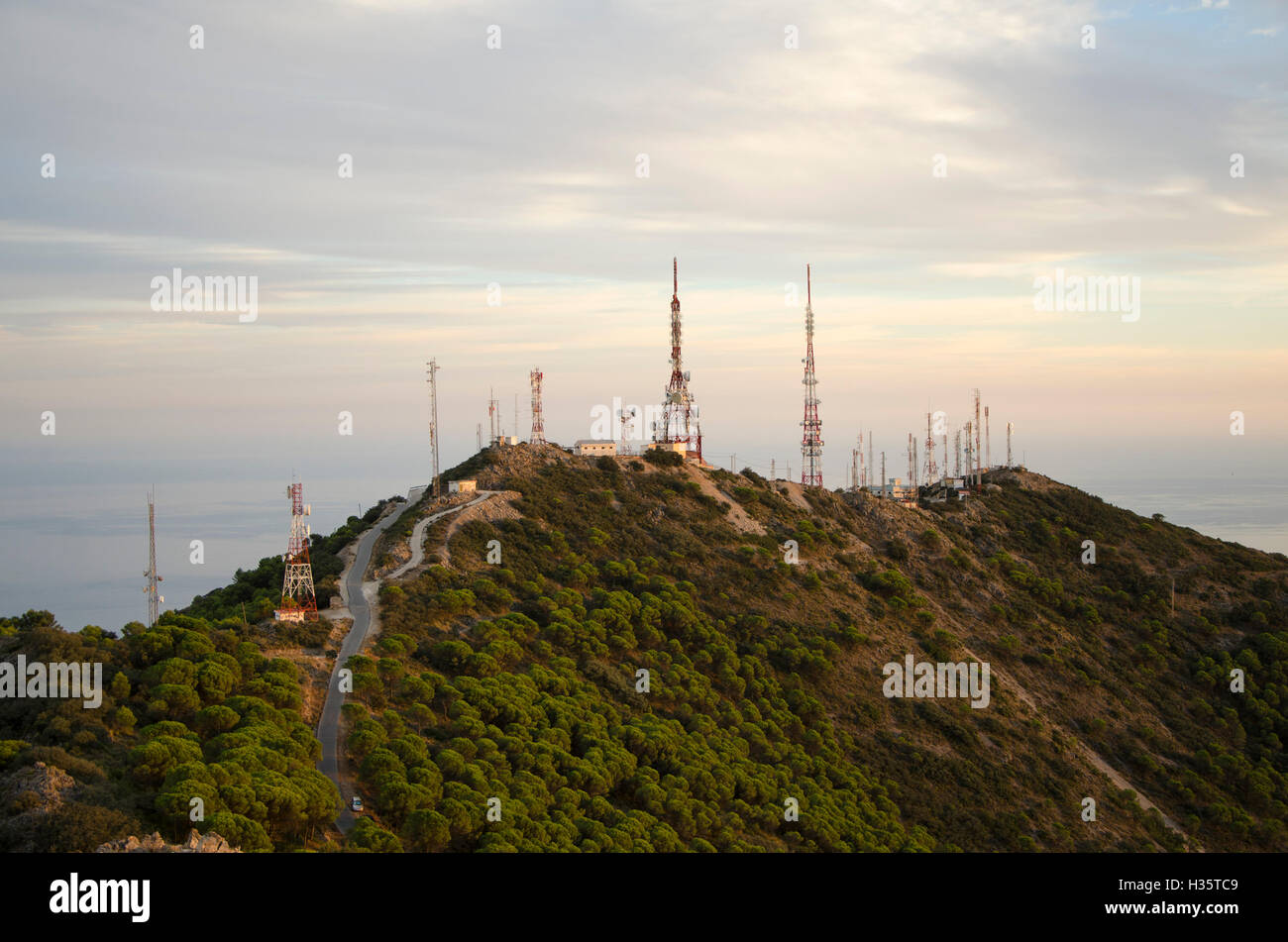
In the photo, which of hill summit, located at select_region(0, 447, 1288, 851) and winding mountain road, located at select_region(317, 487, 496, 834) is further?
winding mountain road, located at select_region(317, 487, 496, 834)

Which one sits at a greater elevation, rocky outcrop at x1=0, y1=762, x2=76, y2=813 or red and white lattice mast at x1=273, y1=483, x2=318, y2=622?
red and white lattice mast at x1=273, y1=483, x2=318, y2=622

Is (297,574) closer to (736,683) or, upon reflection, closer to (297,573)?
(297,573)

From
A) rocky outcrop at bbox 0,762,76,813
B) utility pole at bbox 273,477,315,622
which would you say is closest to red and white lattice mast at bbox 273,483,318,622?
utility pole at bbox 273,477,315,622

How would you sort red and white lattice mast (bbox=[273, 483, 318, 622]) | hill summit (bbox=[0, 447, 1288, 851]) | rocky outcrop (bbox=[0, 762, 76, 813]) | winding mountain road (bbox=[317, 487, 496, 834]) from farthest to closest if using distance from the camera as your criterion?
1. red and white lattice mast (bbox=[273, 483, 318, 622])
2. winding mountain road (bbox=[317, 487, 496, 834])
3. hill summit (bbox=[0, 447, 1288, 851])
4. rocky outcrop (bbox=[0, 762, 76, 813])

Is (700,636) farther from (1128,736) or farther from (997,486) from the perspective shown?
(997,486)

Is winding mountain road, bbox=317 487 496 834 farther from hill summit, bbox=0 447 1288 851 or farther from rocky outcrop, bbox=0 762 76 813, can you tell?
rocky outcrop, bbox=0 762 76 813

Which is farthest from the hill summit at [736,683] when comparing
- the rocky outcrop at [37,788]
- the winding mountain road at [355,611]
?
the rocky outcrop at [37,788]
